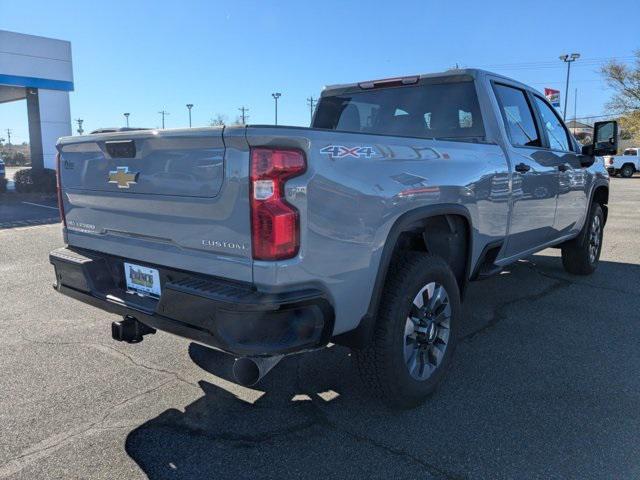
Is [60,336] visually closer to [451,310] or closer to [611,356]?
[451,310]

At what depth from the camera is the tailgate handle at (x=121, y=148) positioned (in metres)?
2.75

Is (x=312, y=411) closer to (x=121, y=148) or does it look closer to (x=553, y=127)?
(x=121, y=148)

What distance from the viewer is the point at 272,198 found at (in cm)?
225

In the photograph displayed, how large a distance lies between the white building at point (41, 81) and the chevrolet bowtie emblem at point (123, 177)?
17.8 metres

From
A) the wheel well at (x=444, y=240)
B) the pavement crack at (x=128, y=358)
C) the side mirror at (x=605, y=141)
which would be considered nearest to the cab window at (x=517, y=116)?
→ the wheel well at (x=444, y=240)

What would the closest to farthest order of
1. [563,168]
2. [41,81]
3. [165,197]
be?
[165,197] < [563,168] < [41,81]

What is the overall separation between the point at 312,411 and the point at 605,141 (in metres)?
4.60

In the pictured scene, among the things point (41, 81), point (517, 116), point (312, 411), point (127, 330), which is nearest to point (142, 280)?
point (127, 330)

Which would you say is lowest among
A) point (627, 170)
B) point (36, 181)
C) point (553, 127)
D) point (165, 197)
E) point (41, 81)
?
point (36, 181)

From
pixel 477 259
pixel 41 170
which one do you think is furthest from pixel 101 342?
pixel 41 170

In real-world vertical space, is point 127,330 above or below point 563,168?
below

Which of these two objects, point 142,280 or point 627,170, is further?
point 627,170

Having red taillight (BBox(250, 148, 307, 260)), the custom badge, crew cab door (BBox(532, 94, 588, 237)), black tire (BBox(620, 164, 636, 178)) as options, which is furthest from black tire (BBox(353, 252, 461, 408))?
black tire (BBox(620, 164, 636, 178))

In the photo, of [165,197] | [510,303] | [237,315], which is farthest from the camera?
[510,303]
